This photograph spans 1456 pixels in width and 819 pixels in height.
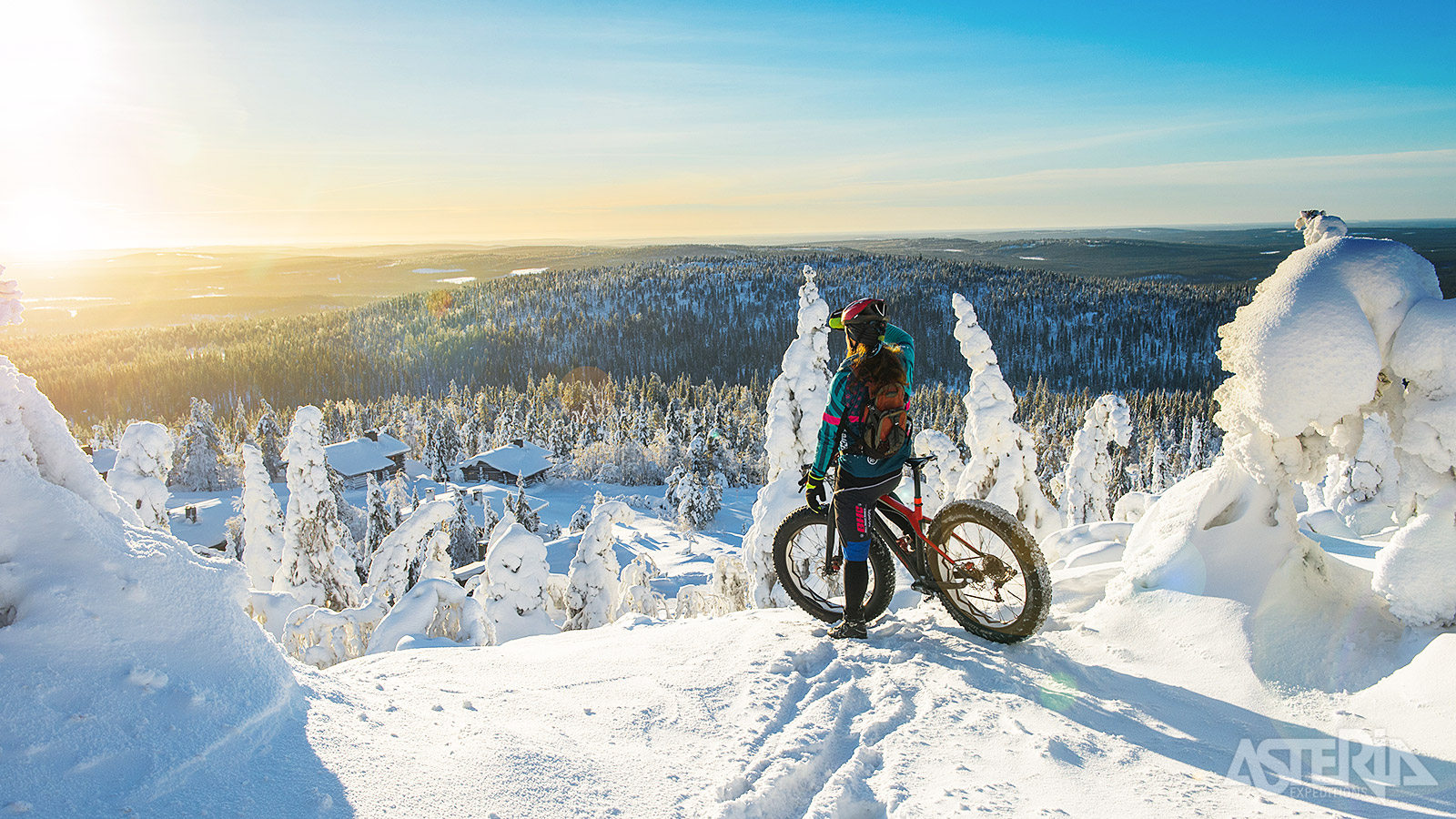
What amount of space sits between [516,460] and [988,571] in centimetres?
6494

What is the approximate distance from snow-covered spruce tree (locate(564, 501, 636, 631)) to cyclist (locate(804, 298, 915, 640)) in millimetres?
10343

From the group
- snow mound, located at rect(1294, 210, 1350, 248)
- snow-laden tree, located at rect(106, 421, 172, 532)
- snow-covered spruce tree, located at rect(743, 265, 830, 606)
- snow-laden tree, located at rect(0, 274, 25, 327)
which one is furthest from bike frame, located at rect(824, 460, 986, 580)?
snow-laden tree, located at rect(106, 421, 172, 532)

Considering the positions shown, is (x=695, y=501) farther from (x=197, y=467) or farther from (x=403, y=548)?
(x=197, y=467)

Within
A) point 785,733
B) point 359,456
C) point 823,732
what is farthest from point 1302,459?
point 359,456

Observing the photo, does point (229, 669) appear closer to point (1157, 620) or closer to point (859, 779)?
point (859, 779)

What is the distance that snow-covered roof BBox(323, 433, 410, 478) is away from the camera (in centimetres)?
6159

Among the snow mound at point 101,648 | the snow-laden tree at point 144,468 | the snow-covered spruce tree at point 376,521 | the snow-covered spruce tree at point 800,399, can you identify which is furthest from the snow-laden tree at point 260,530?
the snow mound at point 101,648

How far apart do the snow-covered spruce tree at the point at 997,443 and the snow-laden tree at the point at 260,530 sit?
19139 millimetres

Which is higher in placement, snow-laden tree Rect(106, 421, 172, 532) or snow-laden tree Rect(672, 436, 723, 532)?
snow-laden tree Rect(106, 421, 172, 532)

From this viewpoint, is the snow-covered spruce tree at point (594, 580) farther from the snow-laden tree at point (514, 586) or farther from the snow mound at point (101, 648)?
the snow mound at point (101, 648)

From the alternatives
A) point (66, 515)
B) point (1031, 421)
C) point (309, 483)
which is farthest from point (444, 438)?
point (66, 515)

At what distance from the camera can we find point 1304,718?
146 inches

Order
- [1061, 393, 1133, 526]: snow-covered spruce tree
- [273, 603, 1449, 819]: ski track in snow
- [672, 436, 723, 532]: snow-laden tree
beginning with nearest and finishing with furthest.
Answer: [273, 603, 1449, 819]: ski track in snow
[1061, 393, 1133, 526]: snow-covered spruce tree
[672, 436, 723, 532]: snow-laden tree

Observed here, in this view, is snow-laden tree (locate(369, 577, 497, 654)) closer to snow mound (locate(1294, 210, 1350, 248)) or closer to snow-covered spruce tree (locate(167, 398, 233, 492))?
snow mound (locate(1294, 210, 1350, 248))
